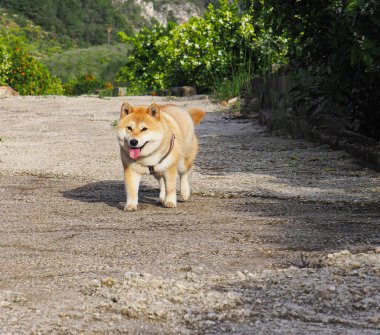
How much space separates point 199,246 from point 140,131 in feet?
5.34

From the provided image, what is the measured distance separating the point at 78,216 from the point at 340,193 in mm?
2246

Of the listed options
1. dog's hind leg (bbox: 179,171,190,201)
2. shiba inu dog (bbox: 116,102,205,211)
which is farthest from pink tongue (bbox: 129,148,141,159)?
dog's hind leg (bbox: 179,171,190,201)

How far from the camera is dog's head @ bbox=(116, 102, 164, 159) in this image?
590cm

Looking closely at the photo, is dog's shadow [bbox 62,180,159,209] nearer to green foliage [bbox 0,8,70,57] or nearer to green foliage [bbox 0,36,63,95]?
green foliage [bbox 0,36,63,95]

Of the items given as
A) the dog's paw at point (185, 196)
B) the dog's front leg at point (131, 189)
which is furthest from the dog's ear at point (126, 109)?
the dog's paw at point (185, 196)

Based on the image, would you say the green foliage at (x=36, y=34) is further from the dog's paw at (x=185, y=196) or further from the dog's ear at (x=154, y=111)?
the dog's ear at (x=154, y=111)

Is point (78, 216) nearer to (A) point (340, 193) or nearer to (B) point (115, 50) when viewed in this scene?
(A) point (340, 193)

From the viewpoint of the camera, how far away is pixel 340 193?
21.3ft

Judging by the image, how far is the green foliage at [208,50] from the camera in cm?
1931

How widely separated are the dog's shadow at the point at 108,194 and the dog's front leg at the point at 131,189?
0.18 metres

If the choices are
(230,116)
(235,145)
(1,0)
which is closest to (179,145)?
(235,145)

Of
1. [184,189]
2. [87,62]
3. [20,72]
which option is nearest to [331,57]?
[184,189]

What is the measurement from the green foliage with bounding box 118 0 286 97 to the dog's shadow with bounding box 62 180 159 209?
1035 cm

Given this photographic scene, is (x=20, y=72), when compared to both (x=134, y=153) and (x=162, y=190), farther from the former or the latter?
(x=134, y=153)
